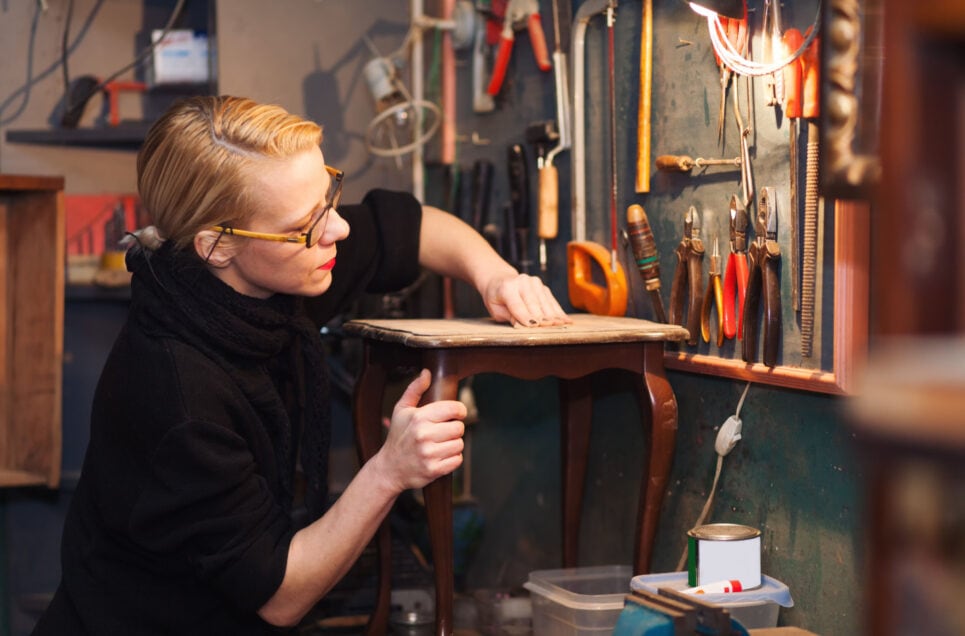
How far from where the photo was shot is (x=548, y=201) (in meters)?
2.57

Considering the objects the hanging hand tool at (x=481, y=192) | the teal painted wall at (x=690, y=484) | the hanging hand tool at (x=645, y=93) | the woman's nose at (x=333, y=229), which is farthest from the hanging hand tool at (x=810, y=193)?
the hanging hand tool at (x=481, y=192)

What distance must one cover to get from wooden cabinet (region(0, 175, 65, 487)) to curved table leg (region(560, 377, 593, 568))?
1382 millimetres

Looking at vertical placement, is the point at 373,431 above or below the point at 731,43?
below

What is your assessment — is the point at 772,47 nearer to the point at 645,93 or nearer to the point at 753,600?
the point at 645,93

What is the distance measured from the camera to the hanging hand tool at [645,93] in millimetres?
2168

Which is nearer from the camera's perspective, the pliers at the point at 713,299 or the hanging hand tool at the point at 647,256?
the pliers at the point at 713,299

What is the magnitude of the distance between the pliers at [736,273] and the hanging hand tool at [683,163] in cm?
8

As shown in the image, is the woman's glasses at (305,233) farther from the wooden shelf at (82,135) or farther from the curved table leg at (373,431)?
the wooden shelf at (82,135)

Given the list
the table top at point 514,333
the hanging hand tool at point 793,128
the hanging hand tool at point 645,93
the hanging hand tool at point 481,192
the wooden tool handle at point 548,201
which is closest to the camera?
the hanging hand tool at point 793,128

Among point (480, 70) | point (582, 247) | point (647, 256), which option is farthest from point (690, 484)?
point (480, 70)

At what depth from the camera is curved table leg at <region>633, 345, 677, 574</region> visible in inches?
78.0

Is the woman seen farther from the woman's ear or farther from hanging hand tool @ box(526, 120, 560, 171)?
hanging hand tool @ box(526, 120, 560, 171)

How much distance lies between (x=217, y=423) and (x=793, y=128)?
101cm

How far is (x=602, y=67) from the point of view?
7.85 feet
